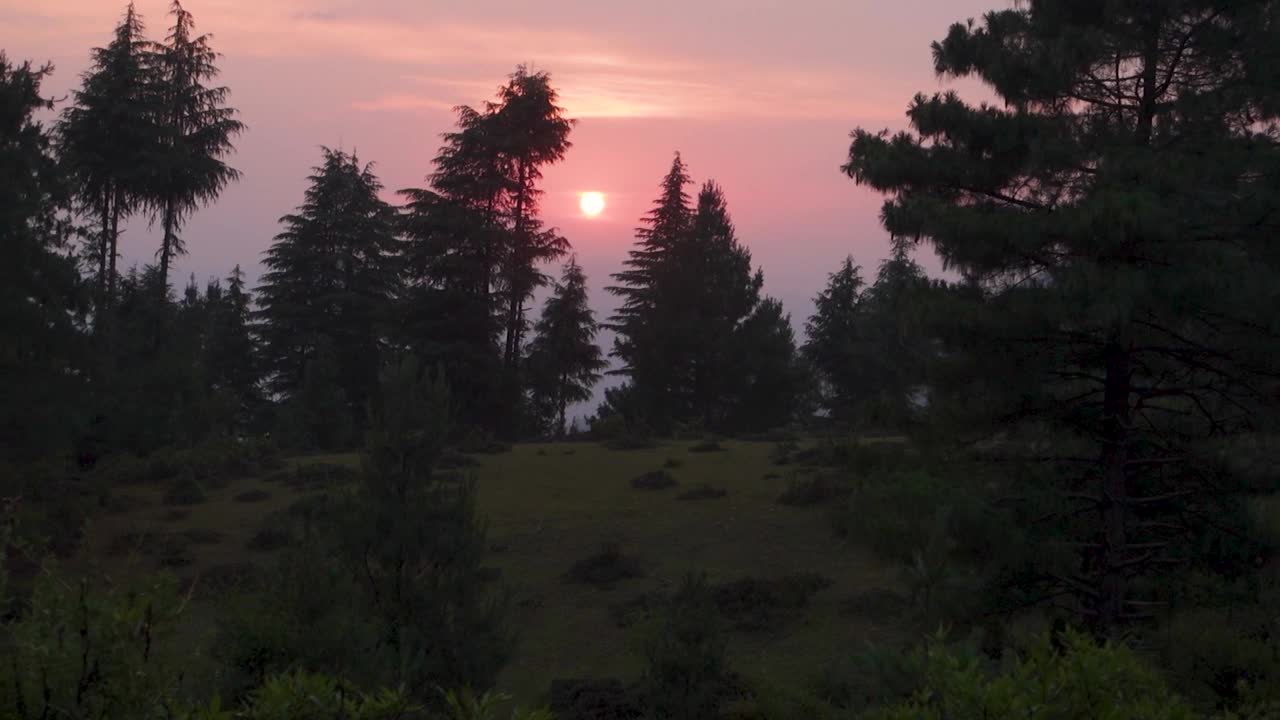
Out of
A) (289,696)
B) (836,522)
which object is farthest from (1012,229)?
(289,696)

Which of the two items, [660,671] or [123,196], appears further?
[123,196]

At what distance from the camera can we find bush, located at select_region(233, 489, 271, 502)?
71.8 ft

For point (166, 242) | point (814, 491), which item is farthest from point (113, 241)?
point (814, 491)

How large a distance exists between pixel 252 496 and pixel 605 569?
9662 millimetres

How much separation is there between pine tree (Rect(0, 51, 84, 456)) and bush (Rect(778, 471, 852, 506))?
13.5m

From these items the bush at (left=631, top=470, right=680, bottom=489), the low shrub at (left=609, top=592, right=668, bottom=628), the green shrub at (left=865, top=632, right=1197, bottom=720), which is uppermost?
the green shrub at (left=865, top=632, right=1197, bottom=720)

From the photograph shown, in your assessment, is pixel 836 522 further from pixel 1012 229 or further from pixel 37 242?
pixel 37 242

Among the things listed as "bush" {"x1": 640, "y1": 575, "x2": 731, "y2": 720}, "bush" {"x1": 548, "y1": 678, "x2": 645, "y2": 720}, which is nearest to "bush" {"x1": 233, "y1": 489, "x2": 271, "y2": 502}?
"bush" {"x1": 548, "y1": 678, "x2": 645, "y2": 720}

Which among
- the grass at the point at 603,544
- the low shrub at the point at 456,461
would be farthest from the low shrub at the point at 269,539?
the low shrub at the point at 456,461

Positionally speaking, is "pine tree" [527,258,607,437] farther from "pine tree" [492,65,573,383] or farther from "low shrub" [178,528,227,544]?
"low shrub" [178,528,227,544]

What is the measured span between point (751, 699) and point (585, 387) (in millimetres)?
34730

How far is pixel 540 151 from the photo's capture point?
124ft

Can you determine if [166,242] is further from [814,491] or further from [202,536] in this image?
[814,491]

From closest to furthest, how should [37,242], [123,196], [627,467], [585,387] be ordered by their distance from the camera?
[37,242] → [627,467] → [123,196] → [585,387]
